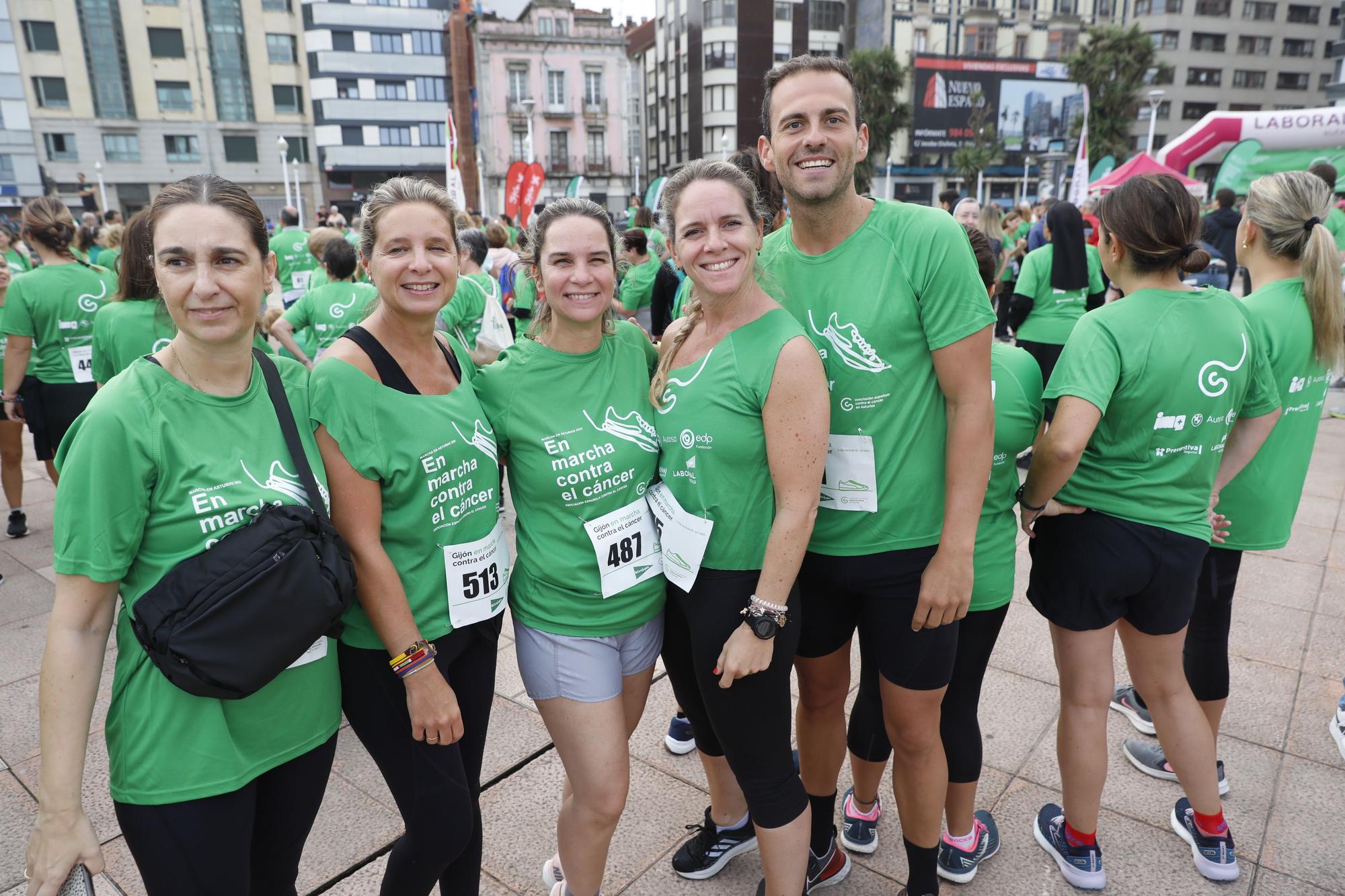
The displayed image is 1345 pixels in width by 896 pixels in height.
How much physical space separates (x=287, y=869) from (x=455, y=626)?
631mm

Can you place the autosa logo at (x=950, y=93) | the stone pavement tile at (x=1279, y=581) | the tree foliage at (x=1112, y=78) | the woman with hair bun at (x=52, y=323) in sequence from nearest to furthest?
the stone pavement tile at (x=1279, y=581) → the woman with hair bun at (x=52, y=323) → the tree foliage at (x=1112, y=78) → the autosa logo at (x=950, y=93)

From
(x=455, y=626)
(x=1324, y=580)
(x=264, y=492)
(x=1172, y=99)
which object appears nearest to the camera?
(x=264, y=492)

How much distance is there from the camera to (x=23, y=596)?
4.65 meters

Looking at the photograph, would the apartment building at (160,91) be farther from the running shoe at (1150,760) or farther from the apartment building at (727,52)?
the running shoe at (1150,760)

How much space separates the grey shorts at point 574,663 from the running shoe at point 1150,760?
2096 mm

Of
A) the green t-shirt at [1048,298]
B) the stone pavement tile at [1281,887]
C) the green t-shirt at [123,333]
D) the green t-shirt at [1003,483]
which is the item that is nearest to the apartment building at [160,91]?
the green t-shirt at [123,333]

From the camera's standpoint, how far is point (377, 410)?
1.80m

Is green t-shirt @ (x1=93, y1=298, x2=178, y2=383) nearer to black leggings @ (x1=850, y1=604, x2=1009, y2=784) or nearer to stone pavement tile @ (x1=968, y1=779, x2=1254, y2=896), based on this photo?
black leggings @ (x1=850, y1=604, x2=1009, y2=784)

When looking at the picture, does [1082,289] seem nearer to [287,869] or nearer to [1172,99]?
[287,869]

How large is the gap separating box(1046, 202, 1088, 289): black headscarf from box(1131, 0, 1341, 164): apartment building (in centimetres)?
6093

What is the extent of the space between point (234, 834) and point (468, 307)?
14.8 feet

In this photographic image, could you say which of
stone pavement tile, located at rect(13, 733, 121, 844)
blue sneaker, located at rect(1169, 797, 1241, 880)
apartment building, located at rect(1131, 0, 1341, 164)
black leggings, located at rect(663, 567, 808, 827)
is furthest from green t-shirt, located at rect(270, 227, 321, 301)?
apartment building, located at rect(1131, 0, 1341, 164)

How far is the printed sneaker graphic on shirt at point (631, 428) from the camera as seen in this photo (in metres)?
1.99

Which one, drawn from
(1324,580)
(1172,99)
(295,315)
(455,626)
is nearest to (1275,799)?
(1324,580)
